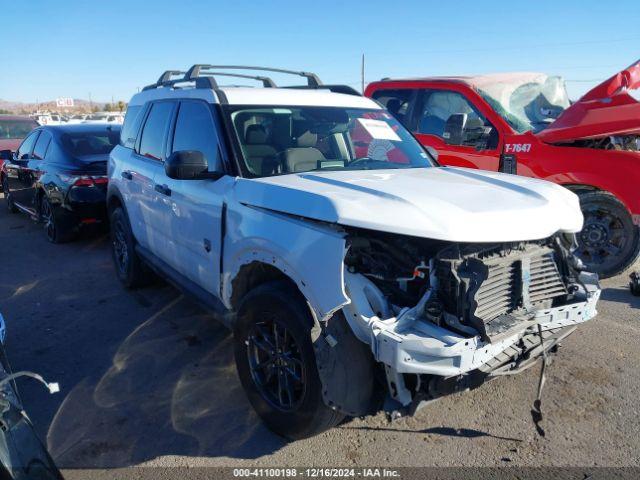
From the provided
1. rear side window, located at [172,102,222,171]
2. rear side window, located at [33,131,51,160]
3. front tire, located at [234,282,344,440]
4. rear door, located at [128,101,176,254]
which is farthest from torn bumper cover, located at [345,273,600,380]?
rear side window, located at [33,131,51,160]

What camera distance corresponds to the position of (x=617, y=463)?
A: 2656mm

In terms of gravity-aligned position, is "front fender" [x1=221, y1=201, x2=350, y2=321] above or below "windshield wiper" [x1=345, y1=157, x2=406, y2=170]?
below

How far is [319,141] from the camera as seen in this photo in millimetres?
3650

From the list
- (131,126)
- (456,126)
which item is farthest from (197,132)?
(456,126)

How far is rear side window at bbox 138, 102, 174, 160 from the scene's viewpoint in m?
4.28

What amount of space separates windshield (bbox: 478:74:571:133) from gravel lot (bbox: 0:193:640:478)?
2436 millimetres

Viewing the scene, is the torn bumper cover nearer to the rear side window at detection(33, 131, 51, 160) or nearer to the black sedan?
the black sedan

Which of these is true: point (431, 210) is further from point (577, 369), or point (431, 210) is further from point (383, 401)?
point (577, 369)

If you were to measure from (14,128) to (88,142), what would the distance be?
8.37m

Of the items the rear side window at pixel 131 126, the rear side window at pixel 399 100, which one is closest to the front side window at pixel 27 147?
the rear side window at pixel 131 126

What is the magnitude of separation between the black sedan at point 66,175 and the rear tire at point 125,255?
1707 millimetres

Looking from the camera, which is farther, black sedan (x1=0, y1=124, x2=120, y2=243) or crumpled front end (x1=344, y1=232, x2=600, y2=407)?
black sedan (x1=0, y1=124, x2=120, y2=243)

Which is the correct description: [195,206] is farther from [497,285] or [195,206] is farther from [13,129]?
[13,129]

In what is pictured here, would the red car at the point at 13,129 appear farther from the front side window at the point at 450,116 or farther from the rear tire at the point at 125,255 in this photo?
the front side window at the point at 450,116
